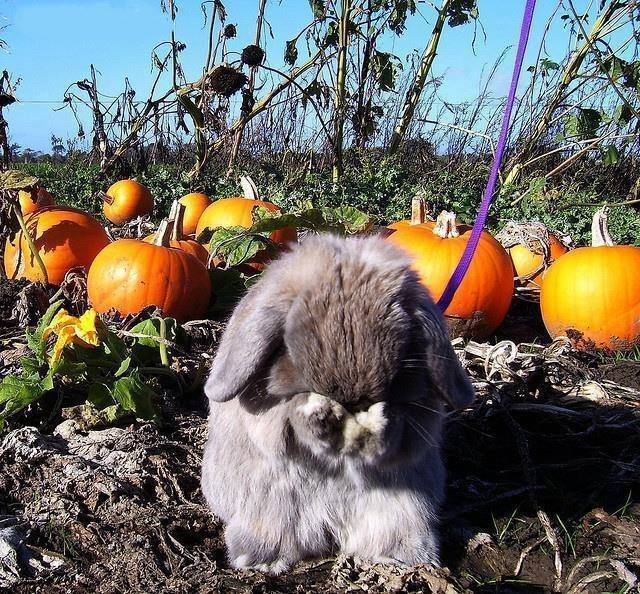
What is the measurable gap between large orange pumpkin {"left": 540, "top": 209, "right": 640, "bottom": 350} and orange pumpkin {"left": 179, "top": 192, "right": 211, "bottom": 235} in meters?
3.77

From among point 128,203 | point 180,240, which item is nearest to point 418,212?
point 180,240

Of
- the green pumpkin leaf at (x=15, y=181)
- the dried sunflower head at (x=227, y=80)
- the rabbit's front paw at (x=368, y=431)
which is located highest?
the dried sunflower head at (x=227, y=80)

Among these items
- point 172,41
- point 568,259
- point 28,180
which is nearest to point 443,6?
point 172,41

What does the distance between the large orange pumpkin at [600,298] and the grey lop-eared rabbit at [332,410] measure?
9.22 ft

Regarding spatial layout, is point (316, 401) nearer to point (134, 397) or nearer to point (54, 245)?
point (134, 397)

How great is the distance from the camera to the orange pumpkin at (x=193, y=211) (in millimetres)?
7391

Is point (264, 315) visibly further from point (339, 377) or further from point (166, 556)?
point (166, 556)

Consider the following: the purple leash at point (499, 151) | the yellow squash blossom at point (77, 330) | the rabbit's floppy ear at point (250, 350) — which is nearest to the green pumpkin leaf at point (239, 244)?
the yellow squash blossom at point (77, 330)

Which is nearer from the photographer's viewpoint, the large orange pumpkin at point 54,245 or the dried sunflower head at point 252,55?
the large orange pumpkin at point 54,245

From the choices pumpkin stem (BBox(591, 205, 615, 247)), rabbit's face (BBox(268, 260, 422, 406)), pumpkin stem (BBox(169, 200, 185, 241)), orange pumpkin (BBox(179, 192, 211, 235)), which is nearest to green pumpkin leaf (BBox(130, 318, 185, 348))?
pumpkin stem (BBox(169, 200, 185, 241))

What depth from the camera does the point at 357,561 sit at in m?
2.41

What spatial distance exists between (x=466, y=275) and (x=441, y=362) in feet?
9.34

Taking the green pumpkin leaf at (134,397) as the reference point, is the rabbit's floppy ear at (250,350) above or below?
above

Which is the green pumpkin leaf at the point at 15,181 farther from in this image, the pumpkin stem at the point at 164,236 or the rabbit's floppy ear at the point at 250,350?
the rabbit's floppy ear at the point at 250,350
